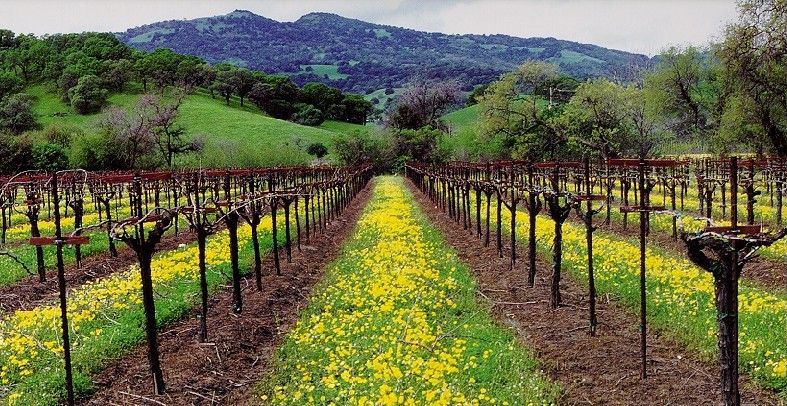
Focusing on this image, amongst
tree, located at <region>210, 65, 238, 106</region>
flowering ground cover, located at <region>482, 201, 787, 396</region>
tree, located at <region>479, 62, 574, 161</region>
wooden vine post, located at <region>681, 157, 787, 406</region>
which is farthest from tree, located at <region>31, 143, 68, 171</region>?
wooden vine post, located at <region>681, 157, 787, 406</region>

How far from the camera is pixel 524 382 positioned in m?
8.31

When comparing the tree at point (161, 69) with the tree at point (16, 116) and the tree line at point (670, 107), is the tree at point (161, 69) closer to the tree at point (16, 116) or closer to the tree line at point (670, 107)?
→ the tree at point (16, 116)

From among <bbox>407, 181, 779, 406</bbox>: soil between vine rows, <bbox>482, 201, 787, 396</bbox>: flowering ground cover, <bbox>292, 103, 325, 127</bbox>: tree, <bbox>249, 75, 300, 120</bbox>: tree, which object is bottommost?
<bbox>407, 181, 779, 406</bbox>: soil between vine rows

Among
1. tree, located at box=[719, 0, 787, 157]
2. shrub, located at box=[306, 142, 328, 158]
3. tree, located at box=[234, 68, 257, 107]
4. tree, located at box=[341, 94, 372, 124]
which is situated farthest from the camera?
tree, located at box=[341, 94, 372, 124]

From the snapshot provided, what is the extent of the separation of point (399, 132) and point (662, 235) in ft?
254

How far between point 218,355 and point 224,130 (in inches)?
3616

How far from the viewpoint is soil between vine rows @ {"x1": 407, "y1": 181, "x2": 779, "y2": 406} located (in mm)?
7926

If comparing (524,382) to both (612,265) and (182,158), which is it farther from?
(182,158)

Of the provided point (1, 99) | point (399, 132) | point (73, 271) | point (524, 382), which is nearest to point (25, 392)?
point (524, 382)

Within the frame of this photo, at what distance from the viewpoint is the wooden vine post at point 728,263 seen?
579 centimetres

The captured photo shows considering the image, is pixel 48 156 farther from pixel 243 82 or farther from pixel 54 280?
pixel 243 82

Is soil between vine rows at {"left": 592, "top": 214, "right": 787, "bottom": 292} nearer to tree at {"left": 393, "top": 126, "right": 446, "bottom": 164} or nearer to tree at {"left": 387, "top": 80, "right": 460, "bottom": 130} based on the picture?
tree at {"left": 393, "top": 126, "right": 446, "bottom": 164}

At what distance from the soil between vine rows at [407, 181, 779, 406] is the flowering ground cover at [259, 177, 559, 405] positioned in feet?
1.18

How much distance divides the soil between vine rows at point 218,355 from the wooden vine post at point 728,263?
557cm
